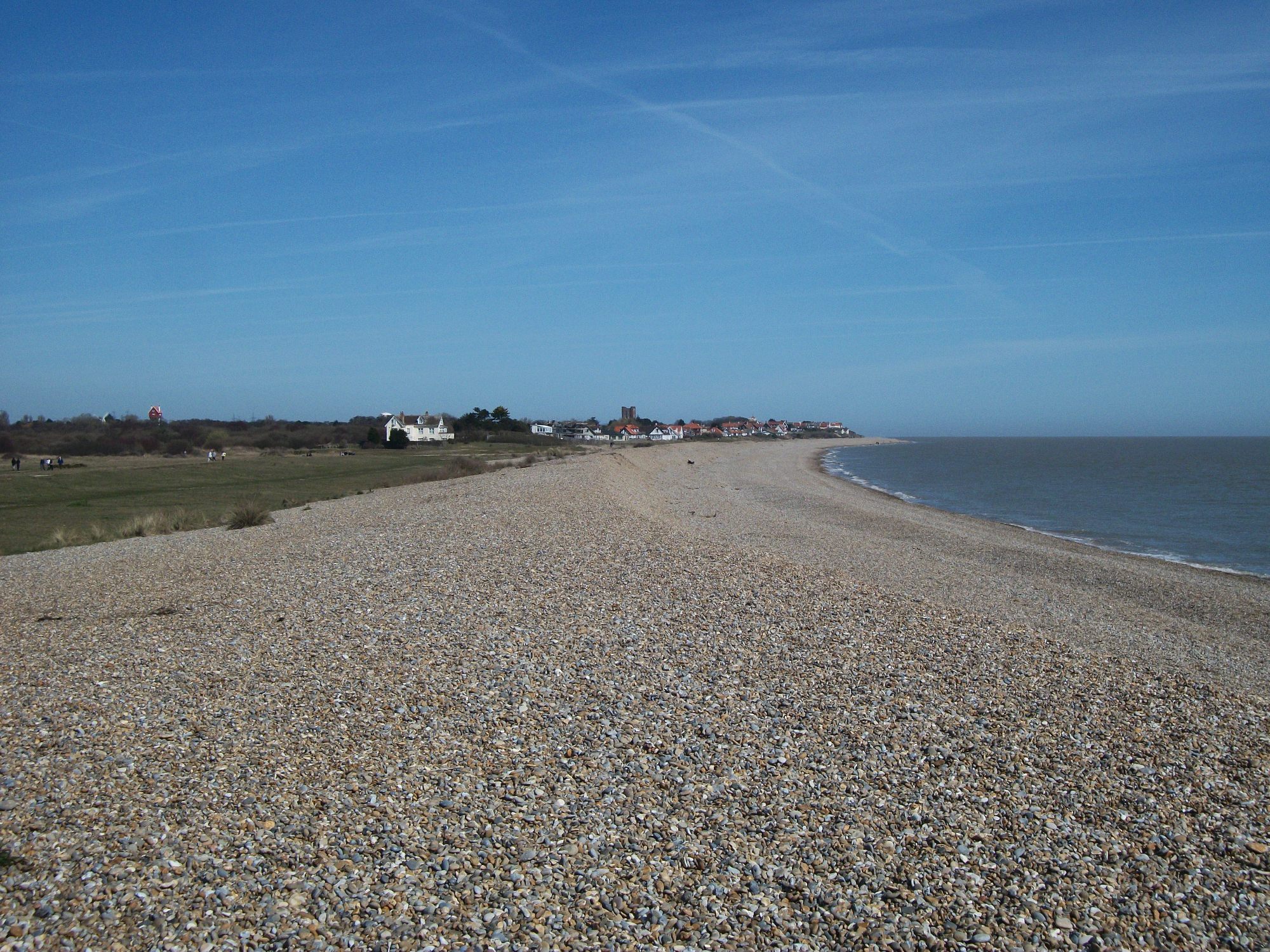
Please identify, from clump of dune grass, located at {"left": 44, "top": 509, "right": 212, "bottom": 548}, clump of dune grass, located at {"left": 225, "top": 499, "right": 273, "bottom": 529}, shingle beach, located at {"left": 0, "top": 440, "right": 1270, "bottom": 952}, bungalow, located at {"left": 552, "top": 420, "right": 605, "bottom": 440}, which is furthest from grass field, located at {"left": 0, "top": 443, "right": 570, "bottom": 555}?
bungalow, located at {"left": 552, "top": 420, "right": 605, "bottom": 440}

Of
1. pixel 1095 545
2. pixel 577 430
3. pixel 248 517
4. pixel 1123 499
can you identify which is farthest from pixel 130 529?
pixel 577 430

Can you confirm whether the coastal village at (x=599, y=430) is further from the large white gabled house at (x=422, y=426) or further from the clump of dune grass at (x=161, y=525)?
the clump of dune grass at (x=161, y=525)

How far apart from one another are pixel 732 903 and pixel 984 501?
3500 cm

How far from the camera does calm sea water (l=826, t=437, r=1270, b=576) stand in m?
23.5

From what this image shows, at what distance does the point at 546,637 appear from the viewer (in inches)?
344

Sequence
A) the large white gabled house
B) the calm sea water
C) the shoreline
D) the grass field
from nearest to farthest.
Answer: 1. the shoreline
2. the grass field
3. the calm sea water
4. the large white gabled house

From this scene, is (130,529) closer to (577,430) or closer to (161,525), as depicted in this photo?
(161,525)

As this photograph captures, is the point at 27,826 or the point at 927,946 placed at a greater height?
the point at 27,826

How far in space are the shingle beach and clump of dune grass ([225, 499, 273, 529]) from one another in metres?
8.03

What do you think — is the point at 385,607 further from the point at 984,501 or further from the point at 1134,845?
the point at 984,501

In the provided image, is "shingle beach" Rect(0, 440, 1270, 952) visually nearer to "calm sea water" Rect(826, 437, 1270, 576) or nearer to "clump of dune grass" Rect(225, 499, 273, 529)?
"clump of dune grass" Rect(225, 499, 273, 529)

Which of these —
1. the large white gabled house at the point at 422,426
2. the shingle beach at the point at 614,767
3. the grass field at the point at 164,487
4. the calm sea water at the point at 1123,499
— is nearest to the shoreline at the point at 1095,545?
the calm sea water at the point at 1123,499

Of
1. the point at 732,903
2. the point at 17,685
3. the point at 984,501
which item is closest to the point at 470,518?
the point at 17,685

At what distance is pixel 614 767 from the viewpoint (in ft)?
18.8
